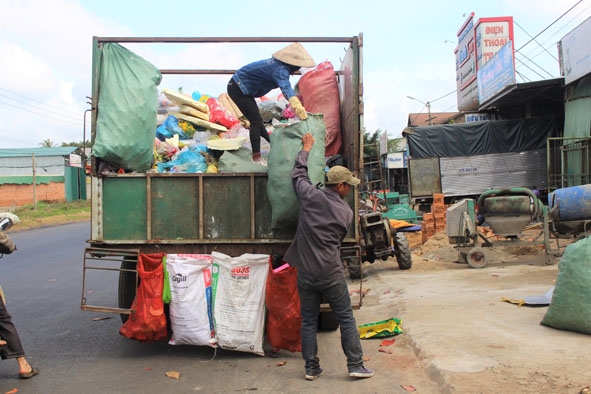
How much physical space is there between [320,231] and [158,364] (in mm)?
2065

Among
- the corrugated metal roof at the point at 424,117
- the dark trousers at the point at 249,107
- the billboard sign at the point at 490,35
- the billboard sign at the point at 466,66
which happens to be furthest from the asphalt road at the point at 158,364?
the corrugated metal roof at the point at 424,117

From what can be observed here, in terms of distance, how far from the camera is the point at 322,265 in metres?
4.29

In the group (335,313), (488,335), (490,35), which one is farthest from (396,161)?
(335,313)

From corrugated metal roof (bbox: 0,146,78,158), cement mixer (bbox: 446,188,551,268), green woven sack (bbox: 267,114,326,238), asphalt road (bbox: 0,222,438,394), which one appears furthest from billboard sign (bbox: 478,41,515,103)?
corrugated metal roof (bbox: 0,146,78,158)

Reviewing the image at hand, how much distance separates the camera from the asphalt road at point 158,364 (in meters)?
4.29

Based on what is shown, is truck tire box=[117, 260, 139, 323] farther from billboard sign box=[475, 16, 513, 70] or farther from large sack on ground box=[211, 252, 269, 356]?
billboard sign box=[475, 16, 513, 70]

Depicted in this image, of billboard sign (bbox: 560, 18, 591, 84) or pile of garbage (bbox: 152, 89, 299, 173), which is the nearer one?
pile of garbage (bbox: 152, 89, 299, 173)

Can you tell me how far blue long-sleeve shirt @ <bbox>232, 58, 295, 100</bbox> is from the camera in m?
5.59

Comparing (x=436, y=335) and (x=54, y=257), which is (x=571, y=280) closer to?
(x=436, y=335)

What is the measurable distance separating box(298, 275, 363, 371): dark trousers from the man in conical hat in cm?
182

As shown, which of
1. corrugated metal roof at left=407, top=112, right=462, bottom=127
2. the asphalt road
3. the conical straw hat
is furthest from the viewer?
corrugated metal roof at left=407, top=112, right=462, bottom=127

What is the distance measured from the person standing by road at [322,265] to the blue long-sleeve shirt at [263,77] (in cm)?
157

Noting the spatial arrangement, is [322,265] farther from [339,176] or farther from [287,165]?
A: [287,165]

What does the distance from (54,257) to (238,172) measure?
9277mm
